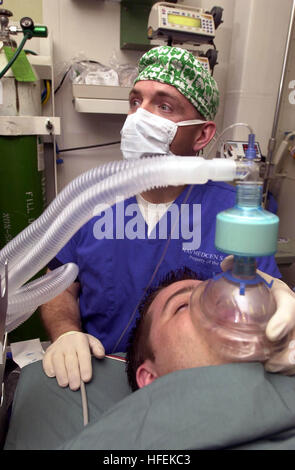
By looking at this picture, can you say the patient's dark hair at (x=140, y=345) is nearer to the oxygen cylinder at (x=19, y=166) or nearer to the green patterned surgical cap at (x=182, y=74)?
the green patterned surgical cap at (x=182, y=74)

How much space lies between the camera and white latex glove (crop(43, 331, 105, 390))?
2.87ft

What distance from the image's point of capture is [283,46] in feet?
7.14

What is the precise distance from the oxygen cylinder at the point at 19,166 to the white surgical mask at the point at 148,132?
689 millimetres

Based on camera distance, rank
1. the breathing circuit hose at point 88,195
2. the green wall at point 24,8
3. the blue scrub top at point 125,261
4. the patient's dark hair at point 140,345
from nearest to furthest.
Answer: the breathing circuit hose at point 88,195
the patient's dark hair at point 140,345
the blue scrub top at point 125,261
the green wall at point 24,8

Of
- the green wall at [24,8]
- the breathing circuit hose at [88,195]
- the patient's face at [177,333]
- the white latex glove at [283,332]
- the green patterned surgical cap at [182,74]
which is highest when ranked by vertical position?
the green wall at [24,8]

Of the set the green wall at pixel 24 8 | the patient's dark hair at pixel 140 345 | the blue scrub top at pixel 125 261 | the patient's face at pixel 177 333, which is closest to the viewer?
the patient's face at pixel 177 333

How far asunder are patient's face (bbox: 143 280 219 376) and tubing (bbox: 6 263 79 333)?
0.27m

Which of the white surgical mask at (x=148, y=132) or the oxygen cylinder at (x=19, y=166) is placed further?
the oxygen cylinder at (x=19, y=166)

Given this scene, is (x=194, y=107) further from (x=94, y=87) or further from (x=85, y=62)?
(x=85, y=62)

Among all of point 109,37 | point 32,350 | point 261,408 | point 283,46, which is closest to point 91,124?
point 109,37

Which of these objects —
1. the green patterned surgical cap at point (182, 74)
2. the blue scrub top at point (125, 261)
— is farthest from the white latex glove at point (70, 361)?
the green patterned surgical cap at point (182, 74)

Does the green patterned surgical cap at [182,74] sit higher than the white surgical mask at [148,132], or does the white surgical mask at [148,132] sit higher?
the green patterned surgical cap at [182,74]

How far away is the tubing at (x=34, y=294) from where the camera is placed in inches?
25.4

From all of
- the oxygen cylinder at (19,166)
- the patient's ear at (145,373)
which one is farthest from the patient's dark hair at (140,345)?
the oxygen cylinder at (19,166)
